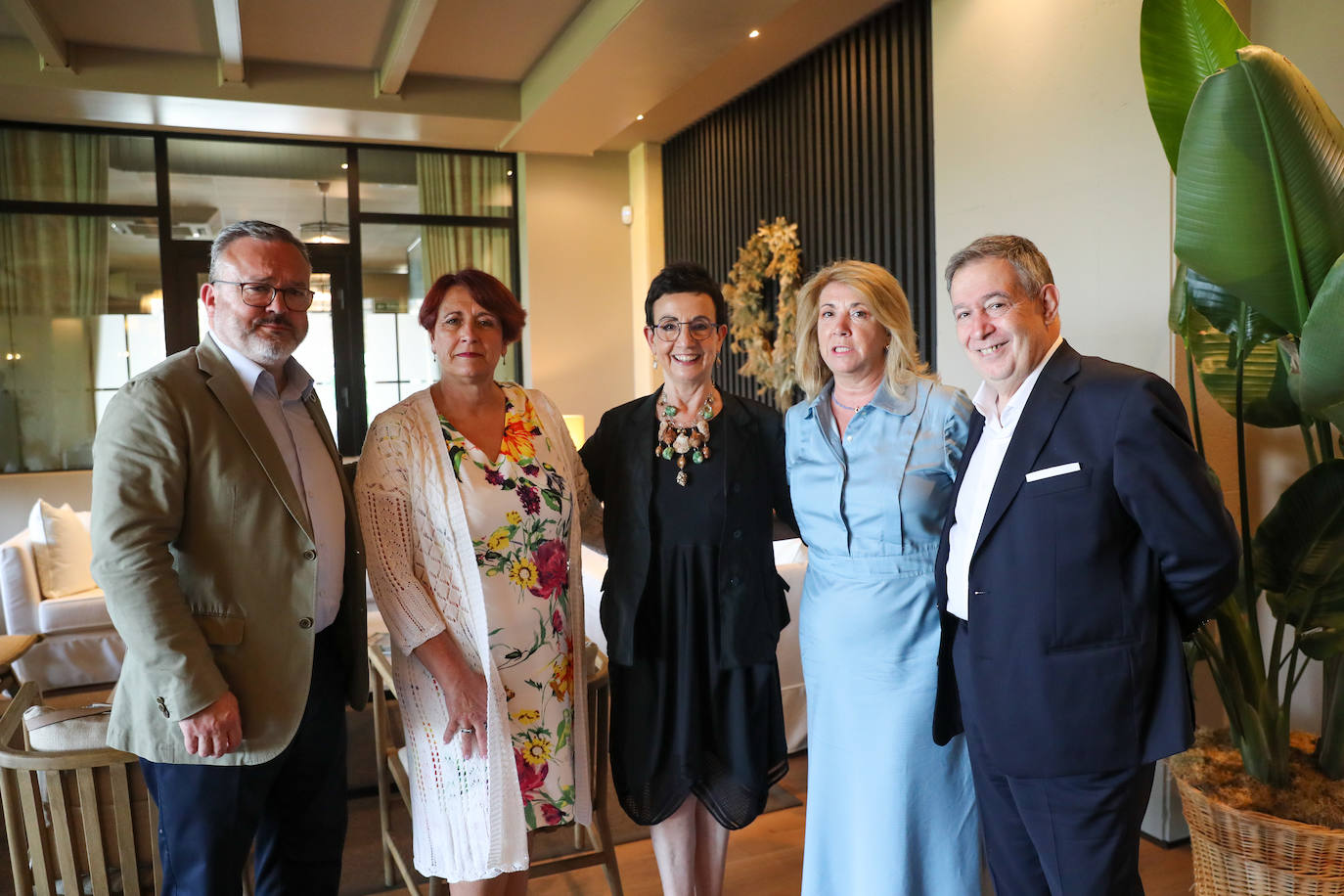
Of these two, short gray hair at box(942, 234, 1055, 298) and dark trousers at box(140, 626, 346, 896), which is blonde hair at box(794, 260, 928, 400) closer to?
short gray hair at box(942, 234, 1055, 298)

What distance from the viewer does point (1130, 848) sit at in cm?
170

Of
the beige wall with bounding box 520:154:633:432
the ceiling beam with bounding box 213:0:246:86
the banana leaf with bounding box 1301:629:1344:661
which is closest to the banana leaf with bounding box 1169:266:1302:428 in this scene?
the banana leaf with bounding box 1301:629:1344:661

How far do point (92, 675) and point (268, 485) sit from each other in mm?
4103

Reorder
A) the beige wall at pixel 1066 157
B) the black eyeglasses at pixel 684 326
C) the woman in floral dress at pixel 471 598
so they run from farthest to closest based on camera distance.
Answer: the beige wall at pixel 1066 157 → the black eyeglasses at pixel 684 326 → the woman in floral dress at pixel 471 598

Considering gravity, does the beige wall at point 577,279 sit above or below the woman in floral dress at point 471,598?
above

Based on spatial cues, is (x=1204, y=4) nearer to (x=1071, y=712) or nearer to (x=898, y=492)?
(x=898, y=492)

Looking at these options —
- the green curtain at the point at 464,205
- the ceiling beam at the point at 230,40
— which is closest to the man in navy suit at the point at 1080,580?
the ceiling beam at the point at 230,40

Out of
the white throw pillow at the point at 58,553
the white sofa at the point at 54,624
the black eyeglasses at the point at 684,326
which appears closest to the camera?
the black eyeglasses at the point at 684,326

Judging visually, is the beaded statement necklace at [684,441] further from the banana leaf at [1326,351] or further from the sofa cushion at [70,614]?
the sofa cushion at [70,614]

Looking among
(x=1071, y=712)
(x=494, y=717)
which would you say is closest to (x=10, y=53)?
(x=494, y=717)

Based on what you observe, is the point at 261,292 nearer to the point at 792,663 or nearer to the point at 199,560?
the point at 199,560

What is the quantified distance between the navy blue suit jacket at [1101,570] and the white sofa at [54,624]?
4.77m

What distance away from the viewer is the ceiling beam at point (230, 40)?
4.59 meters

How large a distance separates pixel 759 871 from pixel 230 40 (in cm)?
487
